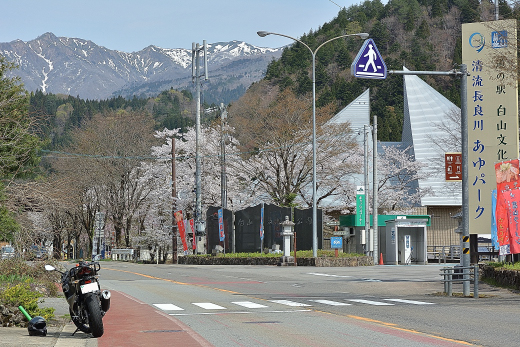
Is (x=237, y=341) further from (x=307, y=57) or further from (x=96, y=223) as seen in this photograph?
(x=307, y=57)

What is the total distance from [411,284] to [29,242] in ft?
41.7

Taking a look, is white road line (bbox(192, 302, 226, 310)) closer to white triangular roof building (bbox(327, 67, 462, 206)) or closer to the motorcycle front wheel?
the motorcycle front wheel

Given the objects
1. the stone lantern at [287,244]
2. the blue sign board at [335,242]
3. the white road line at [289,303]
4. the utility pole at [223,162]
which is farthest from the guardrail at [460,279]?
the utility pole at [223,162]

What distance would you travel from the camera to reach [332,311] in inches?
577

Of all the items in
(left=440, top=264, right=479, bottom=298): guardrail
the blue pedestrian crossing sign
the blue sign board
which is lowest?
(left=440, top=264, right=479, bottom=298): guardrail

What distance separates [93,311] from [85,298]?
0.24 metres

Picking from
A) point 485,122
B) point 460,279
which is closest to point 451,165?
point 485,122

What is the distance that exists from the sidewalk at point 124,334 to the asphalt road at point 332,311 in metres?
0.28

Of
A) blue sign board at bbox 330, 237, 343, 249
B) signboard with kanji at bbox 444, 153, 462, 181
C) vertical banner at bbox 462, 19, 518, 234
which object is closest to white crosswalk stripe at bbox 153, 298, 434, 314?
vertical banner at bbox 462, 19, 518, 234

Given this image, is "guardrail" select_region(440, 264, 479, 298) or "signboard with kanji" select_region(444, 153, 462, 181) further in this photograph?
"signboard with kanji" select_region(444, 153, 462, 181)

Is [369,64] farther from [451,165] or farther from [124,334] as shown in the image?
[451,165]

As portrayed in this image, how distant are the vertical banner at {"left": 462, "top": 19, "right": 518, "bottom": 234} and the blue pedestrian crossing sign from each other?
28.6ft

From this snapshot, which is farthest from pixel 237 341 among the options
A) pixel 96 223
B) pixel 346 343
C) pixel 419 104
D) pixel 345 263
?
pixel 419 104

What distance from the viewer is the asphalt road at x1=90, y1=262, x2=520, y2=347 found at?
34.4 ft
